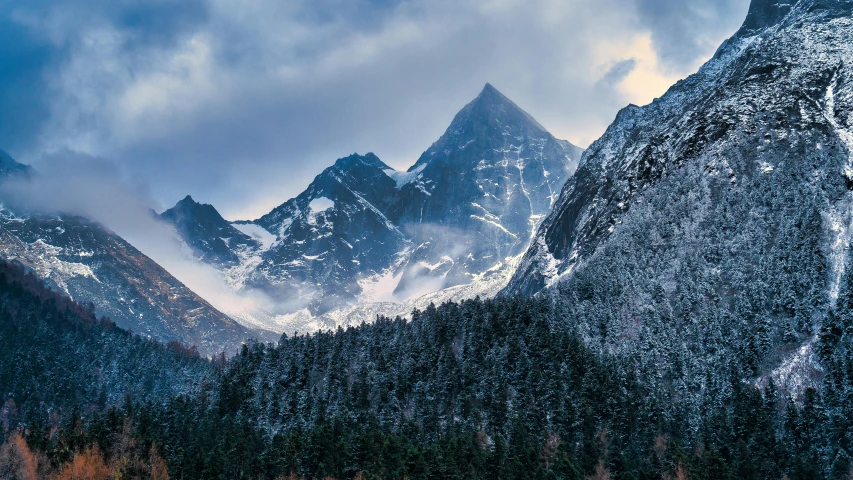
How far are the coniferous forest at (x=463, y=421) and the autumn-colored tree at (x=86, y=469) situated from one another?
273 millimetres

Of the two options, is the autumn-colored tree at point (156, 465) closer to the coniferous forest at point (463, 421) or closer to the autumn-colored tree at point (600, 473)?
the coniferous forest at point (463, 421)

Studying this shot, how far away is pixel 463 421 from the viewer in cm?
15650

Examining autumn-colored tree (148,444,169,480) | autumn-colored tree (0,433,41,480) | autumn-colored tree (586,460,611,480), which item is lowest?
autumn-colored tree (0,433,41,480)

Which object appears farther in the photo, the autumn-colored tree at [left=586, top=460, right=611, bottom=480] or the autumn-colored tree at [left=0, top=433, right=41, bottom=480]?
the autumn-colored tree at [left=586, top=460, right=611, bottom=480]

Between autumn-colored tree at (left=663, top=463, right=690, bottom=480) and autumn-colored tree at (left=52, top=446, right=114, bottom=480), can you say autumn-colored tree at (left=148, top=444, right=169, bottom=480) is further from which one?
autumn-colored tree at (left=663, top=463, right=690, bottom=480)

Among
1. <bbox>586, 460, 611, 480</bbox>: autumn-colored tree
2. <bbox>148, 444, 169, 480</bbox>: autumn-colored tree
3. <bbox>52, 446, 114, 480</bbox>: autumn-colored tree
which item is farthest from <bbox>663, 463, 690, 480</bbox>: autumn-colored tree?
<bbox>52, 446, 114, 480</bbox>: autumn-colored tree

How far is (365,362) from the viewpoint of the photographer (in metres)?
186

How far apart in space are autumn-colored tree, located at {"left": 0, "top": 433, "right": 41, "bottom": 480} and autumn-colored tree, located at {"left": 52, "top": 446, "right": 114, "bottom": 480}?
4406 millimetres

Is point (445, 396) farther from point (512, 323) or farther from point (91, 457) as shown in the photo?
point (91, 457)

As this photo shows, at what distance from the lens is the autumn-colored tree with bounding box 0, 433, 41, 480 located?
128 m

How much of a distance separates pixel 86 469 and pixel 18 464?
11.9m

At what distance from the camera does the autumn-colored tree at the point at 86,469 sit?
12919cm

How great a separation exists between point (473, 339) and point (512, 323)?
48.7 feet

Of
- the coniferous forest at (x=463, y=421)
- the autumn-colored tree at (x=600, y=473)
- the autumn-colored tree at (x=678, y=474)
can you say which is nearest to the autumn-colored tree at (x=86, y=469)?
the coniferous forest at (x=463, y=421)
